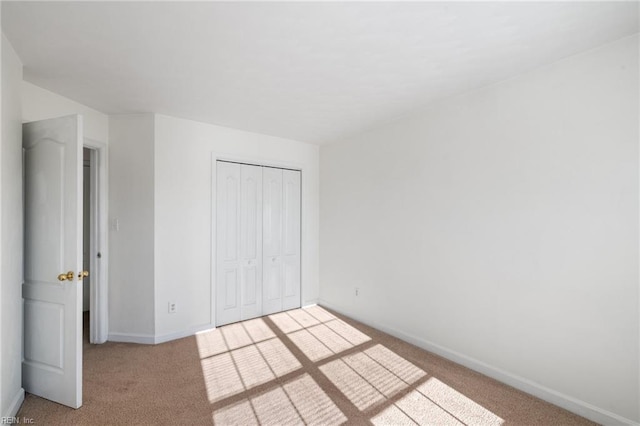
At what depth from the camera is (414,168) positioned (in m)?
3.10

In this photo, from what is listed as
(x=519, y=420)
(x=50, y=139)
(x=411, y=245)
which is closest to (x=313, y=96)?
(x=411, y=245)

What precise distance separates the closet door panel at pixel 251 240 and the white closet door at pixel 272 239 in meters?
0.08

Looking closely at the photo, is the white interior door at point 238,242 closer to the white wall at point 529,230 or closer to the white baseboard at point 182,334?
the white baseboard at point 182,334

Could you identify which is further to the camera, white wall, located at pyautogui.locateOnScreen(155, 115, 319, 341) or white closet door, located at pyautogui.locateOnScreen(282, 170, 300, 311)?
white closet door, located at pyautogui.locateOnScreen(282, 170, 300, 311)

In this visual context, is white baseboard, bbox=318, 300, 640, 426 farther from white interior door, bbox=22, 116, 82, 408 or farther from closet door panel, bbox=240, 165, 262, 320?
white interior door, bbox=22, 116, 82, 408

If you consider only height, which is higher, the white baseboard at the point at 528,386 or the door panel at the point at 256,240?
the door panel at the point at 256,240

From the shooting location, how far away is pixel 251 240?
12.7ft

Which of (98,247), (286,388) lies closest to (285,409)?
(286,388)

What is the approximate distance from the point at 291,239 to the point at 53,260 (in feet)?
8.63

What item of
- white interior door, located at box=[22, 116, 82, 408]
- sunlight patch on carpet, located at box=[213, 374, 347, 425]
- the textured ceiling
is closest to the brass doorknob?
white interior door, located at box=[22, 116, 82, 408]

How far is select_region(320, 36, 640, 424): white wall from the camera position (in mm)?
1849

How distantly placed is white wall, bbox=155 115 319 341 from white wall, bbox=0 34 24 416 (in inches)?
45.5

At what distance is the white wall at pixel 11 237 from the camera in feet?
5.81

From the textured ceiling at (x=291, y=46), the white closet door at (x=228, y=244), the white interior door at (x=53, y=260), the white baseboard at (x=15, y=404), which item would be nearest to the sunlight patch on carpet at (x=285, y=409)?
the white interior door at (x=53, y=260)
